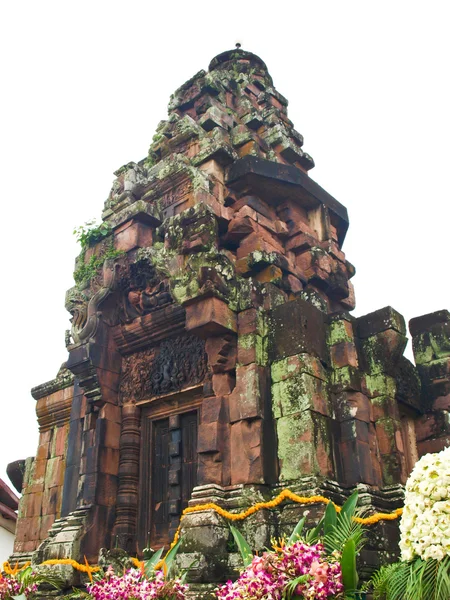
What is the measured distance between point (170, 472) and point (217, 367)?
1.87 m

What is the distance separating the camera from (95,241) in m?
11.8

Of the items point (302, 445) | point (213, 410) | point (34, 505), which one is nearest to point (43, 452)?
point (34, 505)

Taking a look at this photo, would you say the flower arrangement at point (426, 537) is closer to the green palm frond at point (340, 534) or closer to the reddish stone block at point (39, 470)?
the green palm frond at point (340, 534)

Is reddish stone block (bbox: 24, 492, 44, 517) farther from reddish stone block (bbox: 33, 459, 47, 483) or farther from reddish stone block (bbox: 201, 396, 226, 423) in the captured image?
reddish stone block (bbox: 201, 396, 226, 423)

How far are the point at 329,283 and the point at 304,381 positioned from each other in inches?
133

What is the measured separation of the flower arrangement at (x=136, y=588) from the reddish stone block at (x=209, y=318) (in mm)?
3726

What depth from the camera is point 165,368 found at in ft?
31.4

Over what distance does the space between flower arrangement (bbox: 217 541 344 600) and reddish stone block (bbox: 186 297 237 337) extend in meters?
4.18

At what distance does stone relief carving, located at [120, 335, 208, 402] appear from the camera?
9.19 meters

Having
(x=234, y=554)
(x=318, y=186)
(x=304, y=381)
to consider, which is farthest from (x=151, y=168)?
(x=234, y=554)

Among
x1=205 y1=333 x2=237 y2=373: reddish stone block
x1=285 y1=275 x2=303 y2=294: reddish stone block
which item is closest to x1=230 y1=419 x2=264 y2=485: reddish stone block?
x1=205 y1=333 x2=237 y2=373: reddish stone block

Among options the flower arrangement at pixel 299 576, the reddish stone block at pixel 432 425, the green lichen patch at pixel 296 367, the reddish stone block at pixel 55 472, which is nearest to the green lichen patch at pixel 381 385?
the green lichen patch at pixel 296 367

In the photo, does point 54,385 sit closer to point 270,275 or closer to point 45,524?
point 45,524

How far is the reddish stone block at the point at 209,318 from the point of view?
8.35 m
